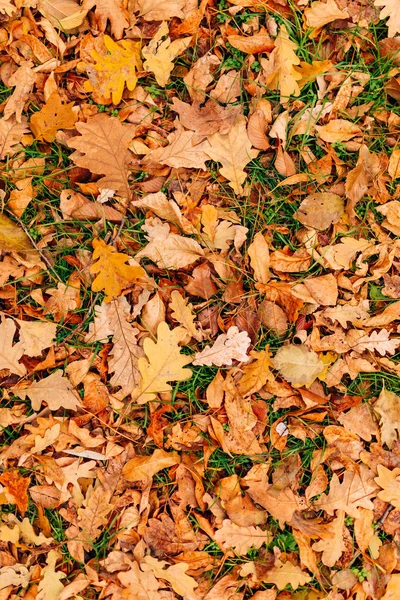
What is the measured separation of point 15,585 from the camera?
2.67 m

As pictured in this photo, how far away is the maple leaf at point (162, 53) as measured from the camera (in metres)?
2.80

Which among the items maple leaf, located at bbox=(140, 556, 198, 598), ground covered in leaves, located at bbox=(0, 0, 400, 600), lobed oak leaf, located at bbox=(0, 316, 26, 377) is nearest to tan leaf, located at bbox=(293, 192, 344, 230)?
ground covered in leaves, located at bbox=(0, 0, 400, 600)

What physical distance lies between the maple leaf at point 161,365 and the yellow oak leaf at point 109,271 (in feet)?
0.86

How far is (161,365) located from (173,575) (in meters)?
0.95

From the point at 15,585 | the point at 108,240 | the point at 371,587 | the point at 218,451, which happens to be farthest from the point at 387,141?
the point at 15,585

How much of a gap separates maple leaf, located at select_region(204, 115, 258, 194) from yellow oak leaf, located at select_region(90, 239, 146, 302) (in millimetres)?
633

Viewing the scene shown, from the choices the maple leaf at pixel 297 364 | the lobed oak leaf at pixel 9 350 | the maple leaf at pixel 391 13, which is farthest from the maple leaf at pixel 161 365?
the maple leaf at pixel 391 13

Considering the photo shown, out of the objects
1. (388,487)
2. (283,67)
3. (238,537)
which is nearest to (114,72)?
(283,67)

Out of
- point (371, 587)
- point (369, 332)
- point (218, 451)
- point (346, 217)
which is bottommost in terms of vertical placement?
point (371, 587)

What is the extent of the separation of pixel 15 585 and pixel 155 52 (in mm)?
2535

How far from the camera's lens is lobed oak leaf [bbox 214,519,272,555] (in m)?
2.73

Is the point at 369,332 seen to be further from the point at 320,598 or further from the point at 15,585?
the point at 15,585

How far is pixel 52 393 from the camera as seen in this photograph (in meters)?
2.74

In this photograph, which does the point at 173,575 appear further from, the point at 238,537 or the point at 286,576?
the point at 286,576
